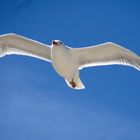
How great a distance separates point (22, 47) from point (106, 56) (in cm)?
182

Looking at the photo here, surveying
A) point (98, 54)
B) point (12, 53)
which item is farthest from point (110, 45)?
point (12, 53)

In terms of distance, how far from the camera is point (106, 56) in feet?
43.2

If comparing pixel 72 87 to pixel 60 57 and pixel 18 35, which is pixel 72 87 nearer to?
pixel 60 57

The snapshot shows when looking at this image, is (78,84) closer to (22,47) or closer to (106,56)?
(106,56)

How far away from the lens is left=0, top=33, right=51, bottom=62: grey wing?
13.0m

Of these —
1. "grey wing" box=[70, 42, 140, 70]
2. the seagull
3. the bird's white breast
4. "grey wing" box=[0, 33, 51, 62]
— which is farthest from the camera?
"grey wing" box=[0, 33, 51, 62]

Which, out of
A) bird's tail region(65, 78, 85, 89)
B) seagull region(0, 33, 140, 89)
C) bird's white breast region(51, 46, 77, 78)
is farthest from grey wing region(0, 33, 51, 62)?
bird's tail region(65, 78, 85, 89)

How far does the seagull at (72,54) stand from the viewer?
1240 cm

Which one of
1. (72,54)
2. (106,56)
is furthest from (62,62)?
(106,56)

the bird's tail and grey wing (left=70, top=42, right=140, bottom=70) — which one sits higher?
grey wing (left=70, top=42, right=140, bottom=70)

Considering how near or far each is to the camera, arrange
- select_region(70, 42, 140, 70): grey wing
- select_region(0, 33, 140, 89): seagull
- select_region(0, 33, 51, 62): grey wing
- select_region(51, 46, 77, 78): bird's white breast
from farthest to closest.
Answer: select_region(0, 33, 51, 62): grey wing → select_region(70, 42, 140, 70): grey wing → select_region(0, 33, 140, 89): seagull → select_region(51, 46, 77, 78): bird's white breast

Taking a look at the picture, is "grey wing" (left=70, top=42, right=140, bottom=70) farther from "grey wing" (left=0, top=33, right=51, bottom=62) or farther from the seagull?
"grey wing" (left=0, top=33, right=51, bottom=62)

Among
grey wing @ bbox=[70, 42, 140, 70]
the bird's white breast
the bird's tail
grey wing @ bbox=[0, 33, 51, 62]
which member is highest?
grey wing @ bbox=[0, 33, 51, 62]

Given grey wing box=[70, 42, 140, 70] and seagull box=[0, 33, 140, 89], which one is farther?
grey wing box=[70, 42, 140, 70]
